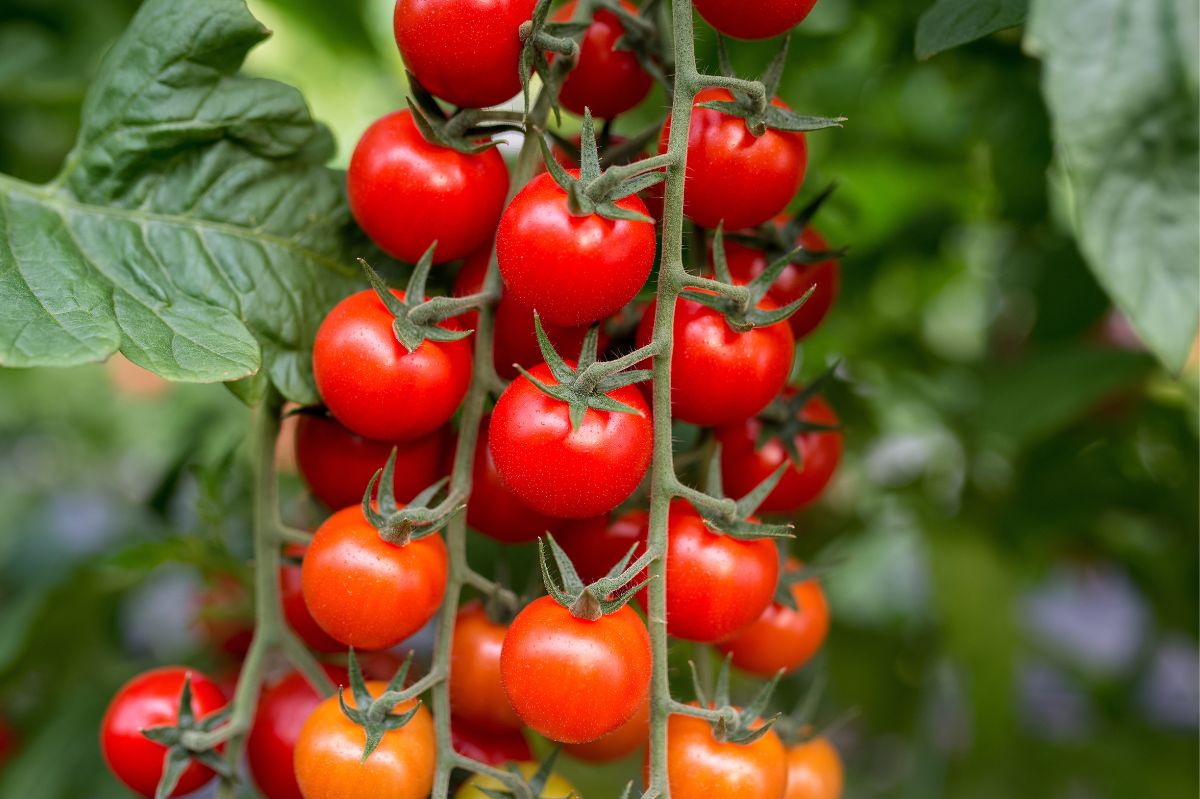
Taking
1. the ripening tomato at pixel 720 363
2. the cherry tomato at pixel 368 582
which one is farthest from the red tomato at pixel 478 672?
the ripening tomato at pixel 720 363

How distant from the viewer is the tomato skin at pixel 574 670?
16.2 inches

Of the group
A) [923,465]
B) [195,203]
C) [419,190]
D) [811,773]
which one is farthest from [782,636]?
[923,465]

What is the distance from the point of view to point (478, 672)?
0.50 meters

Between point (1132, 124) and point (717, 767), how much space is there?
0.97 ft

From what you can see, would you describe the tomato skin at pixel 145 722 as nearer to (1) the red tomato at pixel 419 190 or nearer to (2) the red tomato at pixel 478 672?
(2) the red tomato at pixel 478 672

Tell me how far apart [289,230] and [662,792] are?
35 centimetres

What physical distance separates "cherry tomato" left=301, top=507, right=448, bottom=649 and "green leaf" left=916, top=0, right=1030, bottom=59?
1.06ft

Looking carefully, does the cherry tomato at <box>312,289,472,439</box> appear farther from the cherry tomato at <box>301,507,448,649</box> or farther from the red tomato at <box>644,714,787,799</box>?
the red tomato at <box>644,714,787,799</box>

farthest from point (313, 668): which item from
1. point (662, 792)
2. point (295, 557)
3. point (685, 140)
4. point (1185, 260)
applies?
point (1185, 260)

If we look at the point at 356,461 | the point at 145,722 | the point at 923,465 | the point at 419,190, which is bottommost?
the point at 923,465

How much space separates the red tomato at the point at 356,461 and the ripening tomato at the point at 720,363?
13 centimetres

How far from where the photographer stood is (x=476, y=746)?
52 cm

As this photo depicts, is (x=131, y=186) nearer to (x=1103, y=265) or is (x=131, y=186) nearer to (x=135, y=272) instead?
(x=135, y=272)

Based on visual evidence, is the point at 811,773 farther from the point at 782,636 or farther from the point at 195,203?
the point at 195,203
